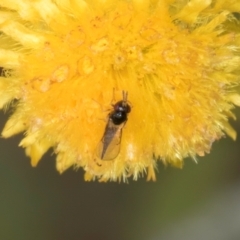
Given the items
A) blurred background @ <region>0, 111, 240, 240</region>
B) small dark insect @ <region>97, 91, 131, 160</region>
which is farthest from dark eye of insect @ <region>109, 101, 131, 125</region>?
blurred background @ <region>0, 111, 240, 240</region>

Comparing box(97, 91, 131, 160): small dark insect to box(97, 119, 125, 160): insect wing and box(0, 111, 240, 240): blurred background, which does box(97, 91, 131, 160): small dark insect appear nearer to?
box(97, 119, 125, 160): insect wing

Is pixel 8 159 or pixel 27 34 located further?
pixel 8 159

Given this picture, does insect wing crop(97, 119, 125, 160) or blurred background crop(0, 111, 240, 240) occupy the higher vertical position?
insect wing crop(97, 119, 125, 160)

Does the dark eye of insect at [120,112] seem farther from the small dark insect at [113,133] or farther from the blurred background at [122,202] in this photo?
the blurred background at [122,202]

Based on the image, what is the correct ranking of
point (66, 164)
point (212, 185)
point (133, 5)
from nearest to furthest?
1. point (133, 5)
2. point (66, 164)
3. point (212, 185)

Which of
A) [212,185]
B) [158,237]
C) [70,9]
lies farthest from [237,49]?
[158,237]

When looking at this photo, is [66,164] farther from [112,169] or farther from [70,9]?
[70,9]

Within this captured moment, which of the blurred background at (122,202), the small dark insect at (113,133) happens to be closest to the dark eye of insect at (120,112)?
the small dark insect at (113,133)
